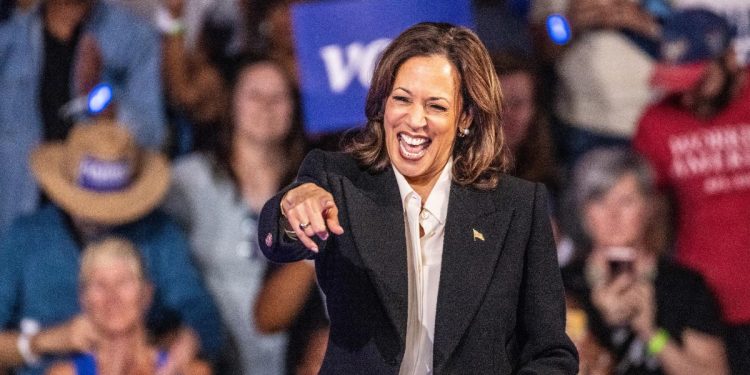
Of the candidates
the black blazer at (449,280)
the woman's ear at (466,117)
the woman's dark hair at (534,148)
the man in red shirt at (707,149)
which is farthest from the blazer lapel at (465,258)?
the man in red shirt at (707,149)

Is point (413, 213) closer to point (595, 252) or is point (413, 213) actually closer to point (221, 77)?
point (595, 252)

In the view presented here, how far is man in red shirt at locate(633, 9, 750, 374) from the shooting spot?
198 inches

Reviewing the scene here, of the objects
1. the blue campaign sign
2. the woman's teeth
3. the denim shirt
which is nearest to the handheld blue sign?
the blue campaign sign

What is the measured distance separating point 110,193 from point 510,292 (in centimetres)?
300

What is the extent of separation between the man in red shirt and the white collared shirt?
3061 mm

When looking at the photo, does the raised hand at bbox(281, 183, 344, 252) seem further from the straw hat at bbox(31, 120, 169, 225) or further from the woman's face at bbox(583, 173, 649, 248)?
the woman's face at bbox(583, 173, 649, 248)

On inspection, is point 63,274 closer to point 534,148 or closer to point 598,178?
point 534,148

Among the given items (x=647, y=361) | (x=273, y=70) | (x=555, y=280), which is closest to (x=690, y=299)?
(x=647, y=361)

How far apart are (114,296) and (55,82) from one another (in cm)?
92

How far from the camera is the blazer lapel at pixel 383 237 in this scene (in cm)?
203

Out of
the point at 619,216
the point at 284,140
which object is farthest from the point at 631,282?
the point at 284,140

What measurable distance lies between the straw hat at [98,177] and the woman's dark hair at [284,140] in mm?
319

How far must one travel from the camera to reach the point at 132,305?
4.58 metres

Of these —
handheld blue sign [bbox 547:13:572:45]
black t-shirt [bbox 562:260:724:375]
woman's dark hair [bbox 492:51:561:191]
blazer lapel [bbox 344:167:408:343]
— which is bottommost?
black t-shirt [bbox 562:260:724:375]
